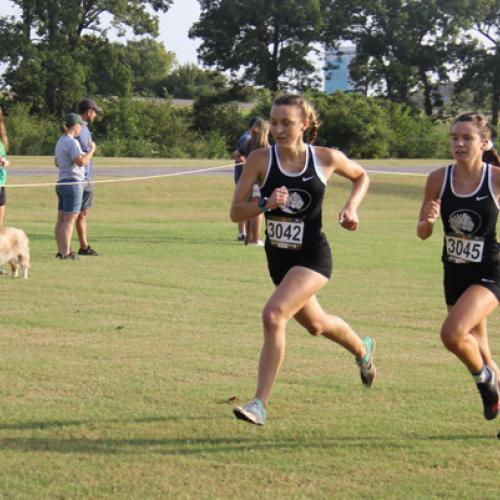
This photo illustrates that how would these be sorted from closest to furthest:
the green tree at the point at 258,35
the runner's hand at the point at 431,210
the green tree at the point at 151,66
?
the runner's hand at the point at 431,210 < the green tree at the point at 258,35 < the green tree at the point at 151,66

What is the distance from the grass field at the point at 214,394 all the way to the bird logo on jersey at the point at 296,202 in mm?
1299

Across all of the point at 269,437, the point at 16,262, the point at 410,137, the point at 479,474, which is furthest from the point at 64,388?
the point at 410,137

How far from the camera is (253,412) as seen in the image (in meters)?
5.91

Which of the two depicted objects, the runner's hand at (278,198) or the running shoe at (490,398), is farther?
the running shoe at (490,398)

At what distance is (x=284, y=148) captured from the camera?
6.30 metres

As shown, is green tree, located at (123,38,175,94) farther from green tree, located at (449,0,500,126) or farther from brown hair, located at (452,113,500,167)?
brown hair, located at (452,113,500,167)

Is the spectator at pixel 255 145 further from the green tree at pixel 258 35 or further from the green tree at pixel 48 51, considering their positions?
the green tree at pixel 258 35

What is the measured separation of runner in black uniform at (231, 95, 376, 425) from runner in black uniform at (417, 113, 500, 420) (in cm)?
60

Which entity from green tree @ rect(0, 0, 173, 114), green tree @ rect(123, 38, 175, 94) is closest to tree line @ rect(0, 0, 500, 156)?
green tree @ rect(0, 0, 173, 114)

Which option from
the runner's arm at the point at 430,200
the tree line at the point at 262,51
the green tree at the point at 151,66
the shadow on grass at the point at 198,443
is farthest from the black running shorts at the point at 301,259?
the green tree at the point at 151,66

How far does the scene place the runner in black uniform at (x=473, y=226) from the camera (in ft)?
19.9

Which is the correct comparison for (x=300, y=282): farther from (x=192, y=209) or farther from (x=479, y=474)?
(x=192, y=209)

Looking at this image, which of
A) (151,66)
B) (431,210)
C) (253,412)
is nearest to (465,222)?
(431,210)

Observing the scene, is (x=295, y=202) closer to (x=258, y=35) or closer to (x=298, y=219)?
(x=298, y=219)
